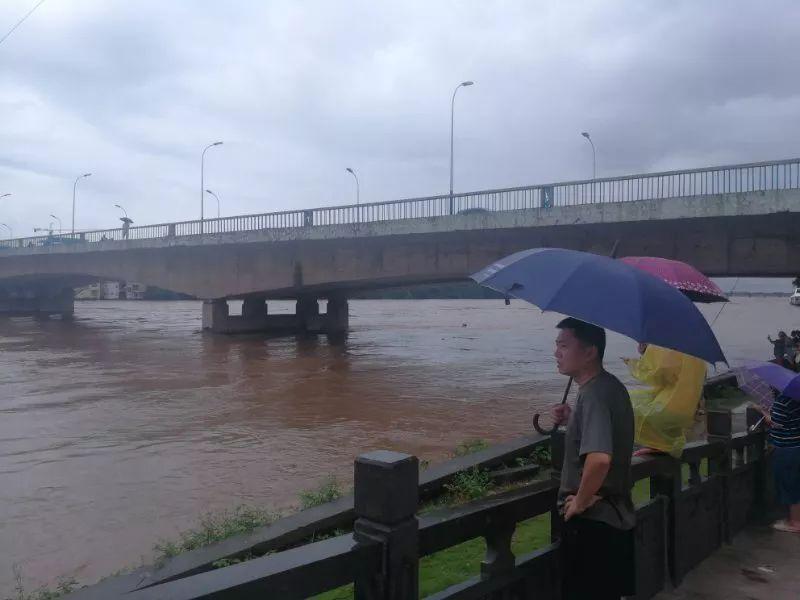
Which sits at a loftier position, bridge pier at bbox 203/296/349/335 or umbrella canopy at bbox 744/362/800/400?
umbrella canopy at bbox 744/362/800/400

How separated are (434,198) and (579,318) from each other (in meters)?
20.4

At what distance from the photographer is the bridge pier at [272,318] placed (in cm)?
3375

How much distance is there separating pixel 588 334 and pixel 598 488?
622 mm

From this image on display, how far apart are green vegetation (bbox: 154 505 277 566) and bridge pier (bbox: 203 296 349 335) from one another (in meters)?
27.8

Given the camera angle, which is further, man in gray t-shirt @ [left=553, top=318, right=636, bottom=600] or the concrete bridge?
the concrete bridge

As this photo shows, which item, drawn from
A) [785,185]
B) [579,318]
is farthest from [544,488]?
[785,185]

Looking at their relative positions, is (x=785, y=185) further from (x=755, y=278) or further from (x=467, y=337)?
(x=467, y=337)

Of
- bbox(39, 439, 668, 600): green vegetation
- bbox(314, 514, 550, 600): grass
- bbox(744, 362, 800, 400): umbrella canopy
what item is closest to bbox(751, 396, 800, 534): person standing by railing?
bbox(744, 362, 800, 400): umbrella canopy

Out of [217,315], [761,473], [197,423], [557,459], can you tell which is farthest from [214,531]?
[217,315]

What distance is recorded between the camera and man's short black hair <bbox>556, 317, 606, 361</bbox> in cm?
291

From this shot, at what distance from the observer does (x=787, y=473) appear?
203 inches

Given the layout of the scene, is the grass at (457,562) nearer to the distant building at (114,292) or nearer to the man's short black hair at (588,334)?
the man's short black hair at (588,334)

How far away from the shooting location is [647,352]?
14.4 feet

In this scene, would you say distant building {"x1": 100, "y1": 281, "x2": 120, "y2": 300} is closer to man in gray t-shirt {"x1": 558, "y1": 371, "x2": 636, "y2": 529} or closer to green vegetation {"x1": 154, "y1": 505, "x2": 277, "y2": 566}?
green vegetation {"x1": 154, "y1": 505, "x2": 277, "y2": 566}
